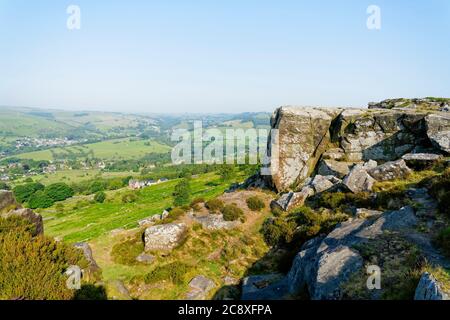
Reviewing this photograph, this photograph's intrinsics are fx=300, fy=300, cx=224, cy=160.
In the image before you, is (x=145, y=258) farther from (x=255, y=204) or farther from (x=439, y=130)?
(x=439, y=130)

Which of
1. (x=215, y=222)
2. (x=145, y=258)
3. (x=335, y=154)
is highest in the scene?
(x=335, y=154)

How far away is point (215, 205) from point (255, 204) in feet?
12.8

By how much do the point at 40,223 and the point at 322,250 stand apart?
19.7 m

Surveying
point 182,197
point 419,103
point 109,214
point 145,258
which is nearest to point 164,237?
point 145,258

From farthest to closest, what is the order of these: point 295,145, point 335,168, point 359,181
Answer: point 295,145, point 335,168, point 359,181

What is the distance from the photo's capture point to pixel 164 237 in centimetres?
2419

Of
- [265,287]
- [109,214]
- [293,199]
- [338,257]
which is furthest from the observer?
[109,214]

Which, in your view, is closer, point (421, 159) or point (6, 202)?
point (6, 202)

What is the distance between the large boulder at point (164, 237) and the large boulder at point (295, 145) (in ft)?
42.6

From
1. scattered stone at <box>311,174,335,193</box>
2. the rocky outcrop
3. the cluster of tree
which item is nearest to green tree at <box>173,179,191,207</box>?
the rocky outcrop

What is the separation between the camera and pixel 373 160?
30.6m

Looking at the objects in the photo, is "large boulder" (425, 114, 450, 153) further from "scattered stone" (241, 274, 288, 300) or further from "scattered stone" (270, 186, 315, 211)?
"scattered stone" (241, 274, 288, 300)

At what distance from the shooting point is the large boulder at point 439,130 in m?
26.8

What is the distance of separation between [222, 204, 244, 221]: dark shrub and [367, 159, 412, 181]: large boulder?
12.2 metres
